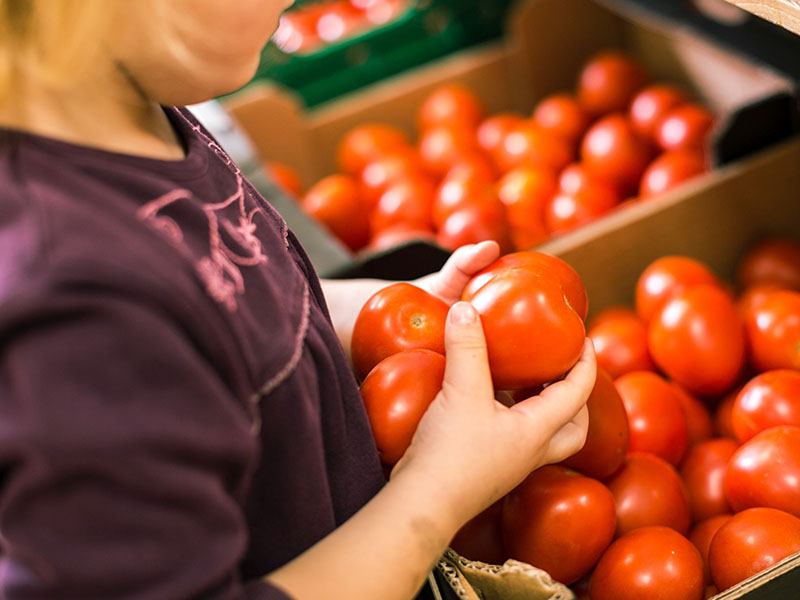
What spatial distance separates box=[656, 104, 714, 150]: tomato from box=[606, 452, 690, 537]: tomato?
3.03 feet

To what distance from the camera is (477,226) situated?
1611mm

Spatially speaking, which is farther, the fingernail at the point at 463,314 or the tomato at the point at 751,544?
the tomato at the point at 751,544

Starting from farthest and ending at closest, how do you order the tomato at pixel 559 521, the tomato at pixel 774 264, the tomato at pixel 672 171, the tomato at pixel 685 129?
1. the tomato at pixel 685 129
2. the tomato at pixel 672 171
3. the tomato at pixel 774 264
4. the tomato at pixel 559 521

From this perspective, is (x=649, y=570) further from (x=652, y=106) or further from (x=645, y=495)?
(x=652, y=106)

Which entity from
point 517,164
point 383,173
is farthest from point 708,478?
point 383,173

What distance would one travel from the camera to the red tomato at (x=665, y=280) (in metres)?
1.28

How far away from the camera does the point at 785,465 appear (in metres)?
0.93

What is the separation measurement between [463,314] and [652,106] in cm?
125

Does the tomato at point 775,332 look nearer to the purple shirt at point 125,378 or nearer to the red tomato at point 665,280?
the red tomato at point 665,280

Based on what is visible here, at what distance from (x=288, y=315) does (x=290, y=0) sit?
25 centimetres

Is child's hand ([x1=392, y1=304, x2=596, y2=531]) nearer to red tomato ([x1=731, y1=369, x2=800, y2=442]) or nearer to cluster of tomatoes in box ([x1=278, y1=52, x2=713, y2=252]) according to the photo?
red tomato ([x1=731, y1=369, x2=800, y2=442])

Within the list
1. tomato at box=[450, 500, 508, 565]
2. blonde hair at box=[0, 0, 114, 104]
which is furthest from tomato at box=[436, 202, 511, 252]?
blonde hair at box=[0, 0, 114, 104]

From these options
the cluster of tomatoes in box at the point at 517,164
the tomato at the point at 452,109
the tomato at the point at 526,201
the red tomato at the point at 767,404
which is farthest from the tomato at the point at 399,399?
the tomato at the point at 452,109

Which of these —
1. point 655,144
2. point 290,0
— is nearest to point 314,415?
point 290,0
